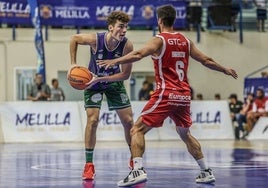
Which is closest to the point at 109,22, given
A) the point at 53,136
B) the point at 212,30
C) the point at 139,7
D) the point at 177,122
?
the point at 177,122

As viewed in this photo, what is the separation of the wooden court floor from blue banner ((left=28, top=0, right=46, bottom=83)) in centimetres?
794

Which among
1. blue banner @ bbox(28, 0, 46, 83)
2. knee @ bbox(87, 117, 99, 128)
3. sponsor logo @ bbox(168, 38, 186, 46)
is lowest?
knee @ bbox(87, 117, 99, 128)

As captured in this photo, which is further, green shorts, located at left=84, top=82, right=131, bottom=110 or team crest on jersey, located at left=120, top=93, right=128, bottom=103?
team crest on jersey, located at left=120, top=93, right=128, bottom=103

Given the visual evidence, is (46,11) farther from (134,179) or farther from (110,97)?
(134,179)

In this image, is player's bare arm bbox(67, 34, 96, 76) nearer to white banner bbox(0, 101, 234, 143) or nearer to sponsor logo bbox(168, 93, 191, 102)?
sponsor logo bbox(168, 93, 191, 102)

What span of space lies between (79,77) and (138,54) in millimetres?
1139

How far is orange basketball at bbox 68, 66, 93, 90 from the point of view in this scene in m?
10.7

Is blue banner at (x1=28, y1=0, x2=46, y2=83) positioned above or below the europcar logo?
below

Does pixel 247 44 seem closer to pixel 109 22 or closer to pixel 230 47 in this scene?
pixel 230 47

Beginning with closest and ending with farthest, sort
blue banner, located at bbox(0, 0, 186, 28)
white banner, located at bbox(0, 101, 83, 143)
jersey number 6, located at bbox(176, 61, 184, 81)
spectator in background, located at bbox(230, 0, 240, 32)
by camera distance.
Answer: jersey number 6, located at bbox(176, 61, 184, 81) → white banner, located at bbox(0, 101, 83, 143) → blue banner, located at bbox(0, 0, 186, 28) → spectator in background, located at bbox(230, 0, 240, 32)

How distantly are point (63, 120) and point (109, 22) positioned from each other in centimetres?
1363

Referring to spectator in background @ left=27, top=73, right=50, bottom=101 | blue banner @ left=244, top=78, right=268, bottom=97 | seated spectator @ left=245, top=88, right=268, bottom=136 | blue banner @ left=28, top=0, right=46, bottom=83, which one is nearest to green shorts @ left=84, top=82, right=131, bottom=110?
spectator in background @ left=27, top=73, right=50, bottom=101

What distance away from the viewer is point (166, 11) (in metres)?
10.0

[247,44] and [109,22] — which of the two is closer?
[109,22]
